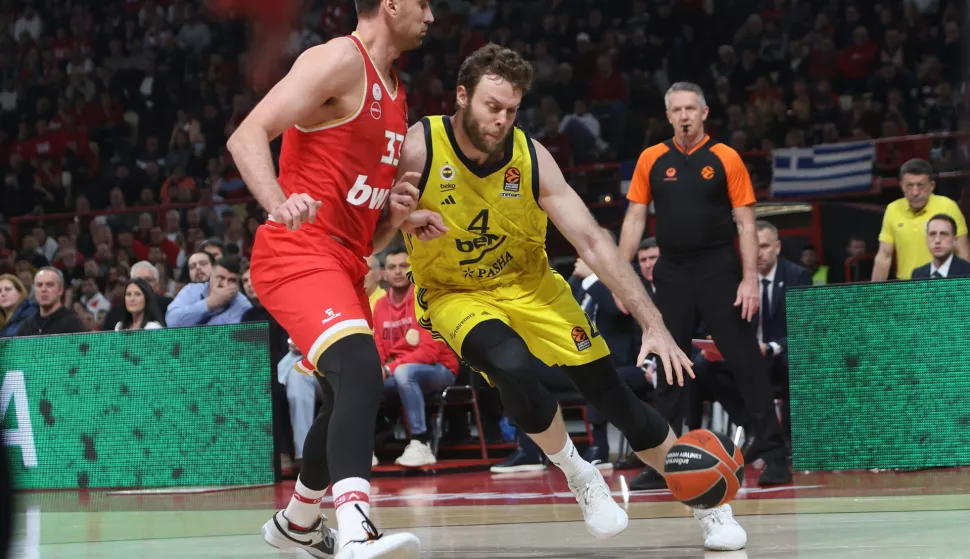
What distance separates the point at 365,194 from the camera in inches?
168

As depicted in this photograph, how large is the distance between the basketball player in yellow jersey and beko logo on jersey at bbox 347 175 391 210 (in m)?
0.23

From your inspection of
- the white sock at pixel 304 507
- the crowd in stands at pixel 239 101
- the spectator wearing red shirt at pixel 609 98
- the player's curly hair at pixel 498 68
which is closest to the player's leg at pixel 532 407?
the white sock at pixel 304 507

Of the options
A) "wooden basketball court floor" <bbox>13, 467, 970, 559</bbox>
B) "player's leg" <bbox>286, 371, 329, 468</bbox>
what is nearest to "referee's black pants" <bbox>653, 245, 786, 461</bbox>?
"wooden basketball court floor" <bbox>13, 467, 970, 559</bbox>

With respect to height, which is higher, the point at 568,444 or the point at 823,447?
the point at 568,444

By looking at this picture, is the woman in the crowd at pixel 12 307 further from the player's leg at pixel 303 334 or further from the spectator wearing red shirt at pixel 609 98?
the spectator wearing red shirt at pixel 609 98

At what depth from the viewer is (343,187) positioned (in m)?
4.19

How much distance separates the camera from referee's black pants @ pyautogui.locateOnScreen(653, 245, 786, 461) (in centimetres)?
689

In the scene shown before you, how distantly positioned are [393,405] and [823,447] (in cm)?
333

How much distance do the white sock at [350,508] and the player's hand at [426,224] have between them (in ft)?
3.68

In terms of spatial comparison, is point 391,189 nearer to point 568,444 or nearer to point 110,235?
point 568,444

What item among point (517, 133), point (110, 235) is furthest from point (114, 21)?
point (517, 133)

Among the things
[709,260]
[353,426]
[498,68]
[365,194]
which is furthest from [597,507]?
[709,260]

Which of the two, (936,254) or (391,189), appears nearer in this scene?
(391,189)

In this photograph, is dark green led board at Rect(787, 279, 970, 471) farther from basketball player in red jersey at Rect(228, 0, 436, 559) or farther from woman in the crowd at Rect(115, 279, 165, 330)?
woman in the crowd at Rect(115, 279, 165, 330)
